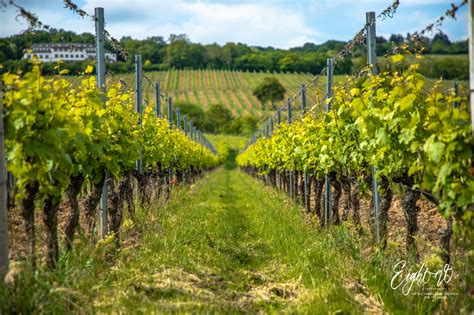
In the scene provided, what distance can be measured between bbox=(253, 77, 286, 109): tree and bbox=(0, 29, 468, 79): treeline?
325 centimetres

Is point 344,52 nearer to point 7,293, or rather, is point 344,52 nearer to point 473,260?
point 473,260

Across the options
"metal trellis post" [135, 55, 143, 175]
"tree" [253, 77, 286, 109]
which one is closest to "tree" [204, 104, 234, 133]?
"tree" [253, 77, 286, 109]

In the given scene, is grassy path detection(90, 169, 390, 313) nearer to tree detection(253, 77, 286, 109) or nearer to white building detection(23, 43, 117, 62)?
white building detection(23, 43, 117, 62)

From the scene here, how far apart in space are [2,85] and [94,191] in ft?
6.68

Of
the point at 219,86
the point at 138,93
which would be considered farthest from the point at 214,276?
the point at 219,86

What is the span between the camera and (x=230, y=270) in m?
5.84

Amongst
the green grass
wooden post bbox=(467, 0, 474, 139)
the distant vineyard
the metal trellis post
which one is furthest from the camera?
the distant vineyard

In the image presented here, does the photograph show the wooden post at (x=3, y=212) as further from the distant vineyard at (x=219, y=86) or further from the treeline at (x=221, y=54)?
the distant vineyard at (x=219, y=86)

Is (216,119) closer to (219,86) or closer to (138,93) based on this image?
(219,86)

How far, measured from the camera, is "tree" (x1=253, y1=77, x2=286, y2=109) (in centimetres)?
7738

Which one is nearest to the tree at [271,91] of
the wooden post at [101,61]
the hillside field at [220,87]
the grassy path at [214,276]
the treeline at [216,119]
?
the hillside field at [220,87]

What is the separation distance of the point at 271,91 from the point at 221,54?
33.6 metres

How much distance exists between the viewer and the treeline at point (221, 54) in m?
4.62

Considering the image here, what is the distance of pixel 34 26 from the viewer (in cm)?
452
